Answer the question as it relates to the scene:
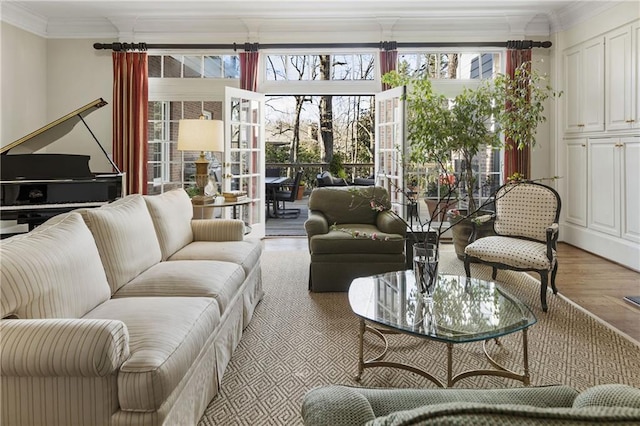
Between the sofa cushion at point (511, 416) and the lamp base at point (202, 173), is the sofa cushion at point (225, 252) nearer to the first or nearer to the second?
the lamp base at point (202, 173)

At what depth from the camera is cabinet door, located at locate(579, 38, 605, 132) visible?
15.9 feet

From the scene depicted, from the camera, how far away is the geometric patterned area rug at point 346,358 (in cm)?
204

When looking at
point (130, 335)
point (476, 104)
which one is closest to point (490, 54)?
point (476, 104)

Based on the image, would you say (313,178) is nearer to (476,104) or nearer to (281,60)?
(281,60)

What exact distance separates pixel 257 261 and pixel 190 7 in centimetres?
376

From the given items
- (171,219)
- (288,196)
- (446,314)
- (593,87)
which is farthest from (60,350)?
(288,196)

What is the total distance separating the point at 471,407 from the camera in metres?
0.48

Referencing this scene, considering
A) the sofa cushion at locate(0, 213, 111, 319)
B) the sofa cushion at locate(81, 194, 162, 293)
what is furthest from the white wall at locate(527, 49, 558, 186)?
the sofa cushion at locate(0, 213, 111, 319)

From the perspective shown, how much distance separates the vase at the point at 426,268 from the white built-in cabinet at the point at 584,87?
385 cm

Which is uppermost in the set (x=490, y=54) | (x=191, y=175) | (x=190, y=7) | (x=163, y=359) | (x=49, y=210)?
(x=190, y=7)

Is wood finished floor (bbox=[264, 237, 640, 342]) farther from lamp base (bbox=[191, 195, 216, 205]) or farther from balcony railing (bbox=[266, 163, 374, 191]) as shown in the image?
balcony railing (bbox=[266, 163, 374, 191])

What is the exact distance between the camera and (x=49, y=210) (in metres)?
4.09

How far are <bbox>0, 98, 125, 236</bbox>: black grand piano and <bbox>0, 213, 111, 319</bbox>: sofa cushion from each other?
2497mm

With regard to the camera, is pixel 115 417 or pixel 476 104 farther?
pixel 476 104
